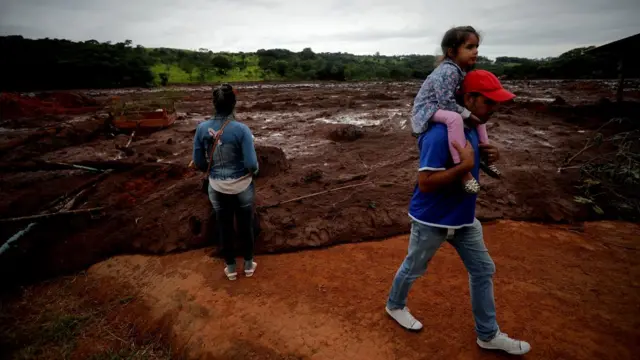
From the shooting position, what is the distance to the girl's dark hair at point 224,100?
286cm

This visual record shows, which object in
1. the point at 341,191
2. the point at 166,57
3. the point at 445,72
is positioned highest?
the point at 166,57

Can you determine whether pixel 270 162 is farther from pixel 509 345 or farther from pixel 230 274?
pixel 509 345

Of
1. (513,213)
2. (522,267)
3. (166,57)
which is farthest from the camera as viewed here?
(166,57)

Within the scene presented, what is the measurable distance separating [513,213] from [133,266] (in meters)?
5.34

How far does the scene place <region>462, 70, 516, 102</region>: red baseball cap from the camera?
1.81m

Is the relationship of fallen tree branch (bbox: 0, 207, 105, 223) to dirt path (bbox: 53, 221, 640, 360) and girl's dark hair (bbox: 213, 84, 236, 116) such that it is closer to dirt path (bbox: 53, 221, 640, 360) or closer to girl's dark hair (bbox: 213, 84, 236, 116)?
dirt path (bbox: 53, 221, 640, 360)

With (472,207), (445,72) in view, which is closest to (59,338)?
(472,207)

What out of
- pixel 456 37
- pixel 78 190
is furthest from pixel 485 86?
pixel 78 190

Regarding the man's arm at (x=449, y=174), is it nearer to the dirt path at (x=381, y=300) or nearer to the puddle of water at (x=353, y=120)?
the dirt path at (x=381, y=300)

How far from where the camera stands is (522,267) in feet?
11.5

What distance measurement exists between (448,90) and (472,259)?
114 centimetres

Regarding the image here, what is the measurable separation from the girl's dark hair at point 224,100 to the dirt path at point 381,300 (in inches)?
72.1

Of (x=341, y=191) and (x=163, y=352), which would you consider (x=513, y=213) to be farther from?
(x=163, y=352)

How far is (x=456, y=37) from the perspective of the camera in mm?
1909
